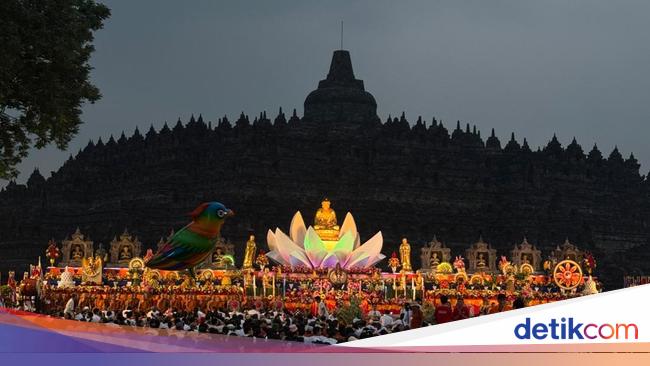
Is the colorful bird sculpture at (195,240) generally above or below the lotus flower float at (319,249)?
below

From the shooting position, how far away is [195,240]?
28812 millimetres

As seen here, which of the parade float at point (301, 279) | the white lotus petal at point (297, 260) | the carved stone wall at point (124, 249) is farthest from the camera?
the carved stone wall at point (124, 249)

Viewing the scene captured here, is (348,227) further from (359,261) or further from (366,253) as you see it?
(359,261)

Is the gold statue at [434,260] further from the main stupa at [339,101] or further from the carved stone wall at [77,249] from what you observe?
the main stupa at [339,101]

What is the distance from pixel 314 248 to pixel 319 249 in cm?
25

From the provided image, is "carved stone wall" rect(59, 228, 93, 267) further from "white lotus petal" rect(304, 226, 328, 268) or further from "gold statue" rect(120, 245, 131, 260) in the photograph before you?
"white lotus petal" rect(304, 226, 328, 268)

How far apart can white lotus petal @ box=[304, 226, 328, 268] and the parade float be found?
0.16ft

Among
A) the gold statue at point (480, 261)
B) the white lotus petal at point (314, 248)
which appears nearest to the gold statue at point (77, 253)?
the white lotus petal at point (314, 248)

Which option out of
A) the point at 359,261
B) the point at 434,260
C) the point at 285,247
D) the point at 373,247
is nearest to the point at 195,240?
the point at 285,247

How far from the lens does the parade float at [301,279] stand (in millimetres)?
36312

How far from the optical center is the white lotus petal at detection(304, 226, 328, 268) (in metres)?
53.2

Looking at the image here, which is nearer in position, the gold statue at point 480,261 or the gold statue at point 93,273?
the gold statue at point 93,273

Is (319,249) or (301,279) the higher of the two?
(319,249)

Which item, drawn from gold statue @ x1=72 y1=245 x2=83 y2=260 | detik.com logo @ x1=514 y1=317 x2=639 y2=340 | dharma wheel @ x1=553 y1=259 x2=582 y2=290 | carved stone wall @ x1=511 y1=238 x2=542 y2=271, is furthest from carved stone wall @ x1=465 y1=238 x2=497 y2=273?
detik.com logo @ x1=514 y1=317 x2=639 y2=340
